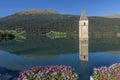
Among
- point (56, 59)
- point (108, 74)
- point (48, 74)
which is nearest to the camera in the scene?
point (48, 74)

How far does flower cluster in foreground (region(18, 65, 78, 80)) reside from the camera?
34.5 feet

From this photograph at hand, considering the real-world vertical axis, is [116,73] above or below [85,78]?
above

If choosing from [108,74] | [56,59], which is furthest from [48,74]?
[56,59]

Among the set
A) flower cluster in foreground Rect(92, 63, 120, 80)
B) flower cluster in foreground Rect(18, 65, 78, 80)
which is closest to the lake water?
flower cluster in foreground Rect(92, 63, 120, 80)

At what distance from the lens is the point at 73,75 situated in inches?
437

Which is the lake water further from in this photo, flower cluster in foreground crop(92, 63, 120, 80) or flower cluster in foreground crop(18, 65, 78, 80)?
flower cluster in foreground crop(18, 65, 78, 80)

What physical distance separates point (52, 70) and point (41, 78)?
2.50 ft

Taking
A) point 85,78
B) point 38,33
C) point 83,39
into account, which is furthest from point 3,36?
point 85,78

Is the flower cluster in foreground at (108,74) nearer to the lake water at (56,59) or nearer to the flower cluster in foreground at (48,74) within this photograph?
the flower cluster in foreground at (48,74)

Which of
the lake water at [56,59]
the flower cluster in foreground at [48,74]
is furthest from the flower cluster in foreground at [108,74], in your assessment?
the lake water at [56,59]

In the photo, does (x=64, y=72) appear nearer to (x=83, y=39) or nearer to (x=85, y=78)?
(x=85, y=78)

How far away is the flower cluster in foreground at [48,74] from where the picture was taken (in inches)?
414

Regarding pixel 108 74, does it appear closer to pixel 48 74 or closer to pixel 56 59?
pixel 48 74

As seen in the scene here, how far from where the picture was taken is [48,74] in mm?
10773
